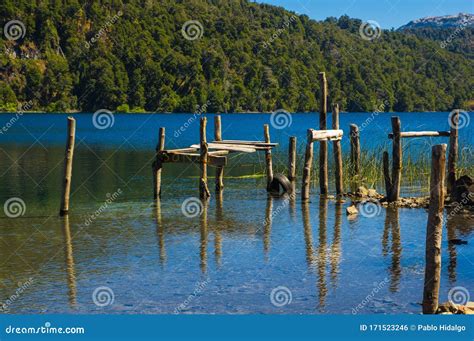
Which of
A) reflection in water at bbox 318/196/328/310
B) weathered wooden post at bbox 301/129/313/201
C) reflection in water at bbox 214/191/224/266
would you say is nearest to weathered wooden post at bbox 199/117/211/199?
reflection in water at bbox 214/191/224/266

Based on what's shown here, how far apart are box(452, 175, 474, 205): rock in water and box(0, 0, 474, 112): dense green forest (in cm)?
13765

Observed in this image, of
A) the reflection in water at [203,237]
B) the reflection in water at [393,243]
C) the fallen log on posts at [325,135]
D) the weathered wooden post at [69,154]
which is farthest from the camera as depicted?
the fallen log on posts at [325,135]

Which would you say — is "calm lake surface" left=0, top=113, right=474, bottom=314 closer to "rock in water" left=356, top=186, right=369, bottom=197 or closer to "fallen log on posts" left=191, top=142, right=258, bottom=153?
"rock in water" left=356, top=186, right=369, bottom=197

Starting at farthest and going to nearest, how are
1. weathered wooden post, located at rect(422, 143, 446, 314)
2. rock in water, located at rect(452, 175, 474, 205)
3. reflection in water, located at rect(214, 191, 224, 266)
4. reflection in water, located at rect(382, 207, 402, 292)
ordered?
1. rock in water, located at rect(452, 175, 474, 205)
2. reflection in water, located at rect(214, 191, 224, 266)
3. reflection in water, located at rect(382, 207, 402, 292)
4. weathered wooden post, located at rect(422, 143, 446, 314)

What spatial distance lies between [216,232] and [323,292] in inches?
272

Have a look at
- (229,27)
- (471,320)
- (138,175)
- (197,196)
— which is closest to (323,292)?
(471,320)

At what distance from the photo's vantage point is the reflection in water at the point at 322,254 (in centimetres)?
1426

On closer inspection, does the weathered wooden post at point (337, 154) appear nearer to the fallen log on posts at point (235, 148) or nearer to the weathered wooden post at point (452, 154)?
the fallen log on posts at point (235, 148)

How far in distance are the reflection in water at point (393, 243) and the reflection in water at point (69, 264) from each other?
600 centimetres

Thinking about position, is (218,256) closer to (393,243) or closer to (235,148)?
(393,243)

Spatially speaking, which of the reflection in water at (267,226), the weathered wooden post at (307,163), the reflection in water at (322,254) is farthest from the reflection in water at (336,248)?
the weathered wooden post at (307,163)

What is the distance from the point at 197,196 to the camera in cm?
2912

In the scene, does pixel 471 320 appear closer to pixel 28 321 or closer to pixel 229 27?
pixel 28 321

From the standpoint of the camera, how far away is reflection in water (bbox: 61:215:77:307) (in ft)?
46.7
